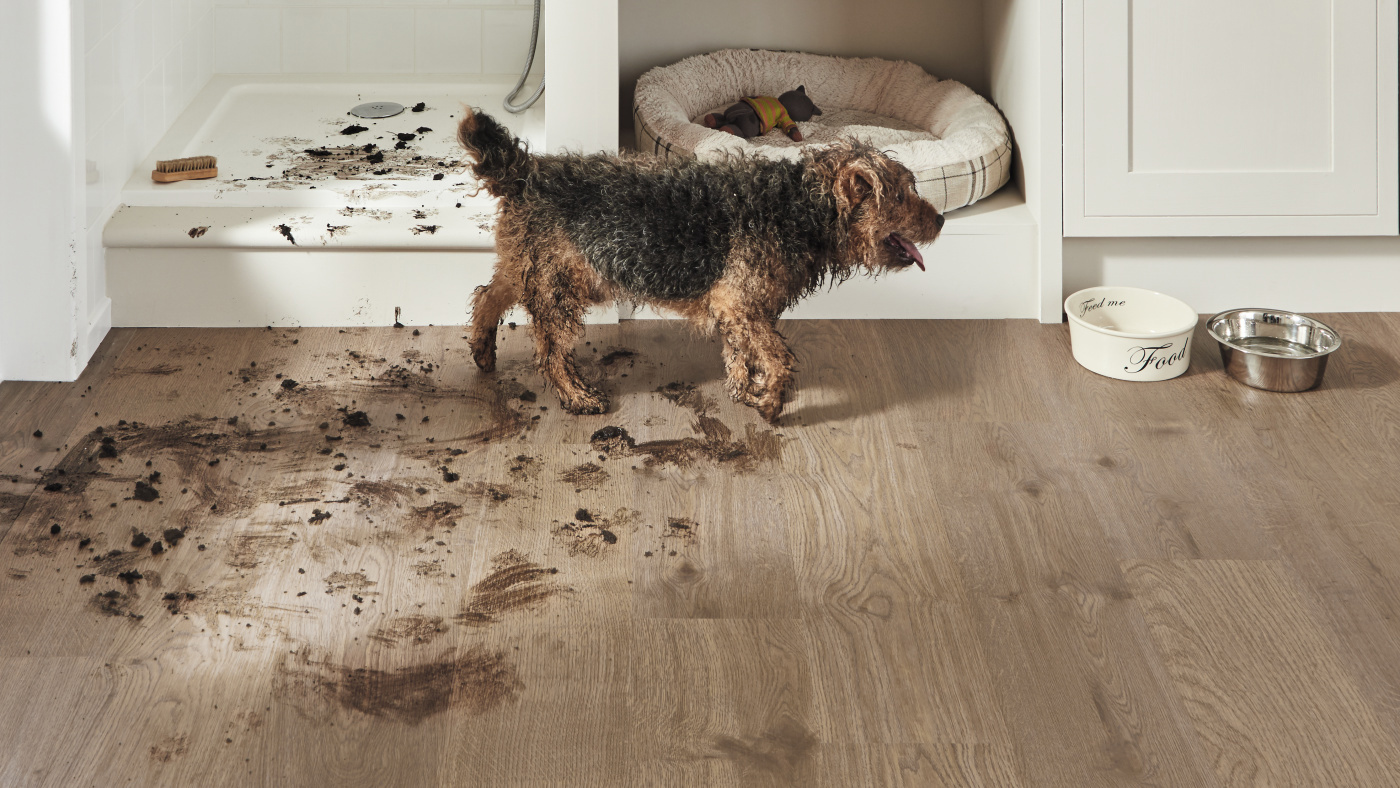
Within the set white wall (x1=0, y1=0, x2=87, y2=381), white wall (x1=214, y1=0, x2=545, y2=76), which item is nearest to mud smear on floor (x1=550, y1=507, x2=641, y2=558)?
white wall (x1=0, y1=0, x2=87, y2=381)

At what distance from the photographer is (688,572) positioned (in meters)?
1.82

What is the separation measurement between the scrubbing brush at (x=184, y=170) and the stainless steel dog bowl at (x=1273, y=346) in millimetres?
2152

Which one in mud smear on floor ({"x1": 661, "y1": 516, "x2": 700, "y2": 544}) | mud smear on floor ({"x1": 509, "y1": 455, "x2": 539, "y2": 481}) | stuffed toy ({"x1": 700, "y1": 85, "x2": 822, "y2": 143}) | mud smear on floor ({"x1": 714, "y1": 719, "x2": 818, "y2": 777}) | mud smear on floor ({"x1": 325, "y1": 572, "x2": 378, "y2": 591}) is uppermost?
stuffed toy ({"x1": 700, "y1": 85, "x2": 822, "y2": 143})

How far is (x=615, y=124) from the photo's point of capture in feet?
8.36

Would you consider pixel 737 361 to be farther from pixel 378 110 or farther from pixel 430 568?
pixel 378 110

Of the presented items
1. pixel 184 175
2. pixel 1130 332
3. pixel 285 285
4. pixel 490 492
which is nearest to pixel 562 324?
pixel 490 492

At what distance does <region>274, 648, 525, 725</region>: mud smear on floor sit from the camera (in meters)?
1.53

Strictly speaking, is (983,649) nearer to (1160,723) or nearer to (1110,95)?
(1160,723)

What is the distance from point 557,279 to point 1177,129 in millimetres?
1343

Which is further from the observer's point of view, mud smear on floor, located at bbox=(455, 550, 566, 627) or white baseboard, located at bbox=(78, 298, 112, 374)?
Result: white baseboard, located at bbox=(78, 298, 112, 374)

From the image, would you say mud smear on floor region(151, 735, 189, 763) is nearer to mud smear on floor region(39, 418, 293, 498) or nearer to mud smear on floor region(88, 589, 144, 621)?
mud smear on floor region(88, 589, 144, 621)

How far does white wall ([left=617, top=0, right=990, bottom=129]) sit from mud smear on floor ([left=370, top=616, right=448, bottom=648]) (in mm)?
1852

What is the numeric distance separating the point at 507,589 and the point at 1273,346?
5.58ft

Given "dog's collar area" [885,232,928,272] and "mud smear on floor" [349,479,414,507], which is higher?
"dog's collar area" [885,232,928,272]
